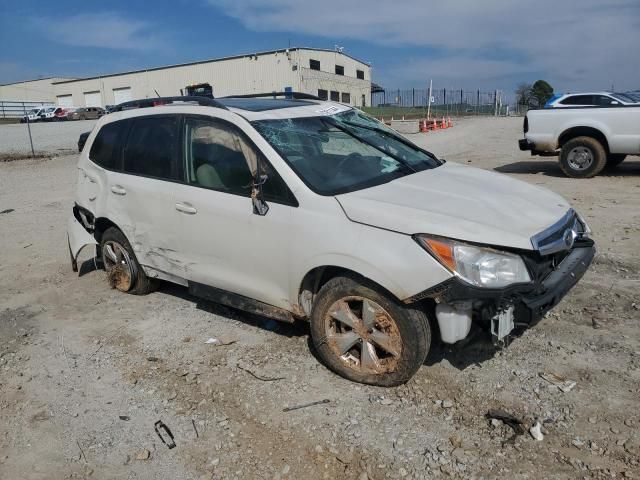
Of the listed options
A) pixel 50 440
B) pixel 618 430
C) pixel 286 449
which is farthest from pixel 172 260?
pixel 618 430

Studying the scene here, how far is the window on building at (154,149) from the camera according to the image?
14.2 ft

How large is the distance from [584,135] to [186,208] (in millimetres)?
9524

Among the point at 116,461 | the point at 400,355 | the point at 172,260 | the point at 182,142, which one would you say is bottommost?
the point at 116,461

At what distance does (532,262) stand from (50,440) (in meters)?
2.96

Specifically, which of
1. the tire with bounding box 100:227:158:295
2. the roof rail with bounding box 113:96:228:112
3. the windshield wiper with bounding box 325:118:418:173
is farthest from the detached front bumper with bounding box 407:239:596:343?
the tire with bounding box 100:227:158:295

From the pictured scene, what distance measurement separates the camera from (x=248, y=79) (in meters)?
52.7

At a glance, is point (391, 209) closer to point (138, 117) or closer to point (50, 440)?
point (50, 440)

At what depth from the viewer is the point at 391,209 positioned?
3.19 m

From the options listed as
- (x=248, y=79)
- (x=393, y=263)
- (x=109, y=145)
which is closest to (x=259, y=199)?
(x=393, y=263)

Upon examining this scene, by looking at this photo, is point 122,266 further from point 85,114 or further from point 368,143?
point 85,114

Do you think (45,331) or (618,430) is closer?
(618,430)

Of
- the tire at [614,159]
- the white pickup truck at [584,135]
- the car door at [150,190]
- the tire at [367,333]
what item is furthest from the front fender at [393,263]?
the tire at [614,159]

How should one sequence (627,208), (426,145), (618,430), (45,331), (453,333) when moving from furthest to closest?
(426,145) → (627,208) → (45,331) → (453,333) → (618,430)

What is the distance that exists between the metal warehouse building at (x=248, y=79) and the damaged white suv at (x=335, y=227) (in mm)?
44793
